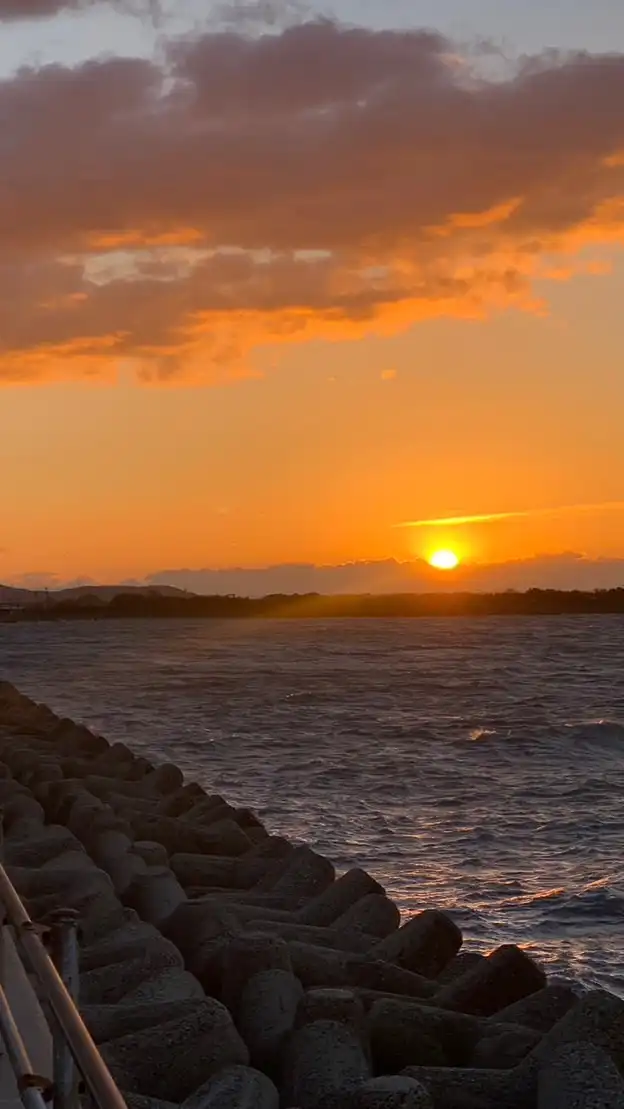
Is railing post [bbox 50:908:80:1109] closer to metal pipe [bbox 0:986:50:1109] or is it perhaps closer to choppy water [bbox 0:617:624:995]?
metal pipe [bbox 0:986:50:1109]

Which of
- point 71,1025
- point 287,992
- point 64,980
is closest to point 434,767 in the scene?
point 287,992

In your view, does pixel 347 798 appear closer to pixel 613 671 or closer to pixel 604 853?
pixel 604 853

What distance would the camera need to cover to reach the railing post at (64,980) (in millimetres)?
2727

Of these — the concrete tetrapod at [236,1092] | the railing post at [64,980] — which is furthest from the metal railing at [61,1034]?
the concrete tetrapod at [236,1092]

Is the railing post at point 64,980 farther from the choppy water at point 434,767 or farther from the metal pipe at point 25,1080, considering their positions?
the choppy water at point 434,767

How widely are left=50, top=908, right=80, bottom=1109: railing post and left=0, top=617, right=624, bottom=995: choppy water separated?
800cm

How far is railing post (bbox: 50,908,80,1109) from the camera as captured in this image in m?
2.73

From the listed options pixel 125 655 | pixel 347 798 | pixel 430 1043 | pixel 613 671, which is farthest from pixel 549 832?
pixel 125 655

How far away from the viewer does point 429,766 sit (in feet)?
79.6

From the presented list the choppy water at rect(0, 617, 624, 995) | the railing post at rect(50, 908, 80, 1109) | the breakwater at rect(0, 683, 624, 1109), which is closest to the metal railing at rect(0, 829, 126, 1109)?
the railing post at rect(50, 908, 80, 1109)

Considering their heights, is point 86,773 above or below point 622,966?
above

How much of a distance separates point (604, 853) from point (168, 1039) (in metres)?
10.8

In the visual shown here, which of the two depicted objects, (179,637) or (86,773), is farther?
(179,637)

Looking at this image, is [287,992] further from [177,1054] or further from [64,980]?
[64,980]
